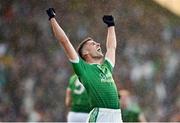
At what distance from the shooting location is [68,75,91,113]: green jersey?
13.1 metres

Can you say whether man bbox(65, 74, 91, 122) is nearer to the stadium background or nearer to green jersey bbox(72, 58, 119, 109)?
the stadium background

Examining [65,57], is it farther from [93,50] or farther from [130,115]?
[93,50]

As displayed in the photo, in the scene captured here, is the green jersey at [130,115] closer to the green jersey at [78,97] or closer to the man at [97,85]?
the green jersey at [78,97]

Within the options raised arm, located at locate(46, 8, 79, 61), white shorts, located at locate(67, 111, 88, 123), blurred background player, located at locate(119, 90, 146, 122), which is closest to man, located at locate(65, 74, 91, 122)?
white shorts, located at locate(67, 111, 88, 123)

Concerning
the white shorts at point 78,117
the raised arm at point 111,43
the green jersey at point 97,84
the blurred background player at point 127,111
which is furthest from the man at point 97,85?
the white shorts at point 78,117

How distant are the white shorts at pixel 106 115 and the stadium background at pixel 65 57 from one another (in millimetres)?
7370

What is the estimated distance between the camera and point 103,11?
609 inches

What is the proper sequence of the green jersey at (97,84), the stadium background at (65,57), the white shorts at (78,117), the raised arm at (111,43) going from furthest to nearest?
the stadium background at (65,57)
the white shorts at (78,117)
the raised arm at (111,43)
the green jersey at (97,84)

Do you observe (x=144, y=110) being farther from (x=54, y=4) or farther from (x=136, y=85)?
(x=54, y=4)

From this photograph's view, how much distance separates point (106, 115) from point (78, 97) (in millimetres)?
4156

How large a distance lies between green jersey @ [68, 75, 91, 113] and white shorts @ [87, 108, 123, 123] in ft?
13.1

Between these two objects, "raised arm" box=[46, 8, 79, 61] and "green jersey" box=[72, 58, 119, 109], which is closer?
"raised arm" box=[46, 8, 79, 61]

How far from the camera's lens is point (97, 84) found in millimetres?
9055

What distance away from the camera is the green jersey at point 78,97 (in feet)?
43.0
